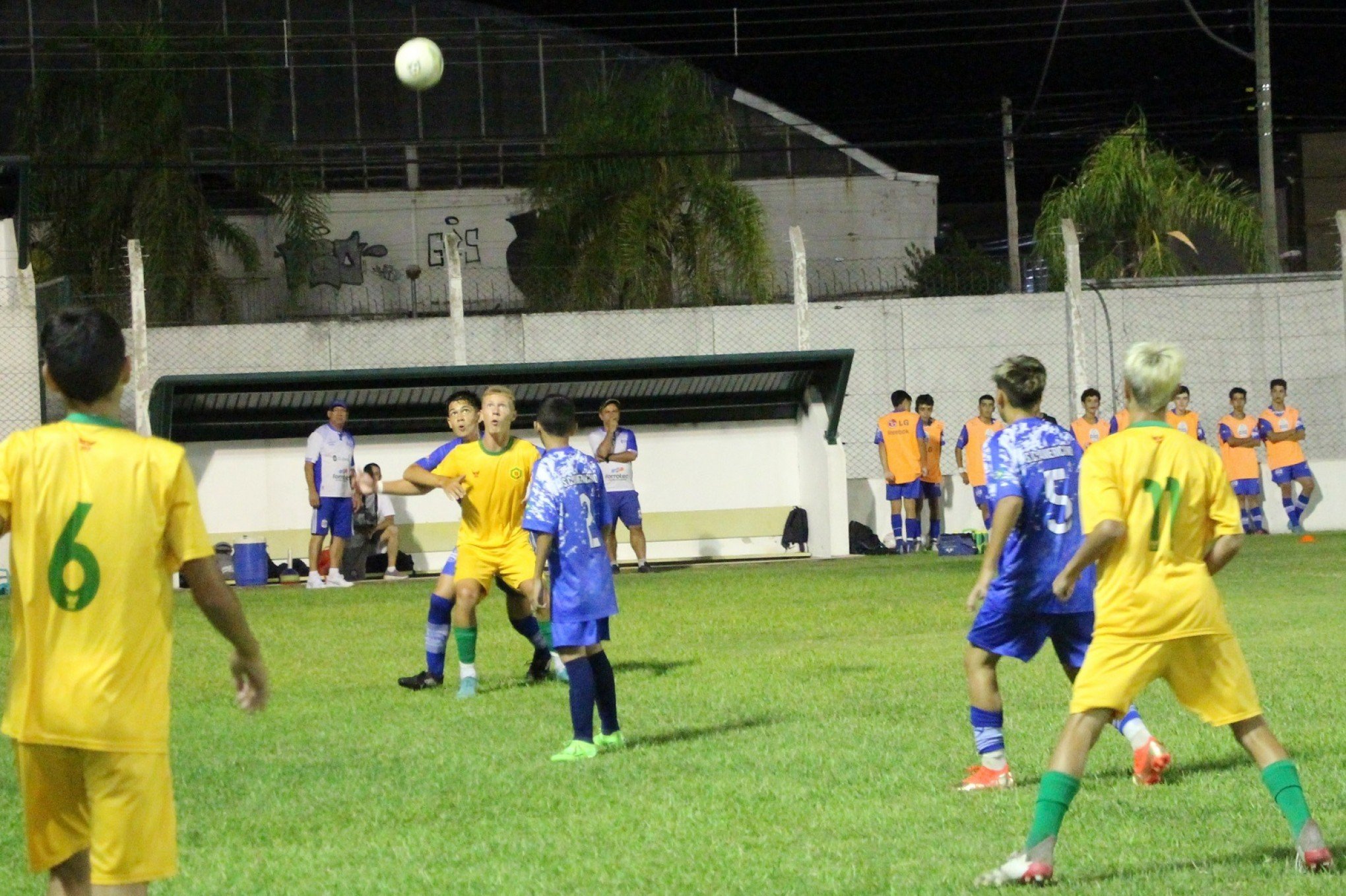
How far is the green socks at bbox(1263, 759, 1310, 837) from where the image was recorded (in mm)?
5430

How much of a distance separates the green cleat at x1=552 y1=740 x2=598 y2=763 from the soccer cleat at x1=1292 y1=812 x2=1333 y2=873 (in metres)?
3.56

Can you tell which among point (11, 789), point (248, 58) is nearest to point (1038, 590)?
point (11, 789)

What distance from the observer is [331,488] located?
62.7ft

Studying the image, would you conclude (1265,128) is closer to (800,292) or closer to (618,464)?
(800,292)

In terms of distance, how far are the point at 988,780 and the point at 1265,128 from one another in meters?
26.9

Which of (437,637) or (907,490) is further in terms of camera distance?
(907,490)

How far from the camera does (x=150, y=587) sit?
14.0 feet

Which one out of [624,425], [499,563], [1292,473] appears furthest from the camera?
[1292,473]

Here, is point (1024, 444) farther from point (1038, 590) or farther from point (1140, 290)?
point (1140, 290)

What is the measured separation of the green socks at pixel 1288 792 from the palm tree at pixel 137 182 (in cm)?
2638

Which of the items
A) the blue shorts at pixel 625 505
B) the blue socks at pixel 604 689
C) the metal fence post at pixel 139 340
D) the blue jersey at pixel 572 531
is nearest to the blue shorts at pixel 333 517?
the metal fence post at pixel 139 340

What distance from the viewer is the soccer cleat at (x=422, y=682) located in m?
10.9

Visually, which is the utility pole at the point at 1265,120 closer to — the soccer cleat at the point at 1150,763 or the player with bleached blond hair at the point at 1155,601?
the soccer cleat at the point at 1150,763

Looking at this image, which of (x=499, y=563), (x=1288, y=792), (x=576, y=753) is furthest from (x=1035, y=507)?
(x=499, y=563)
